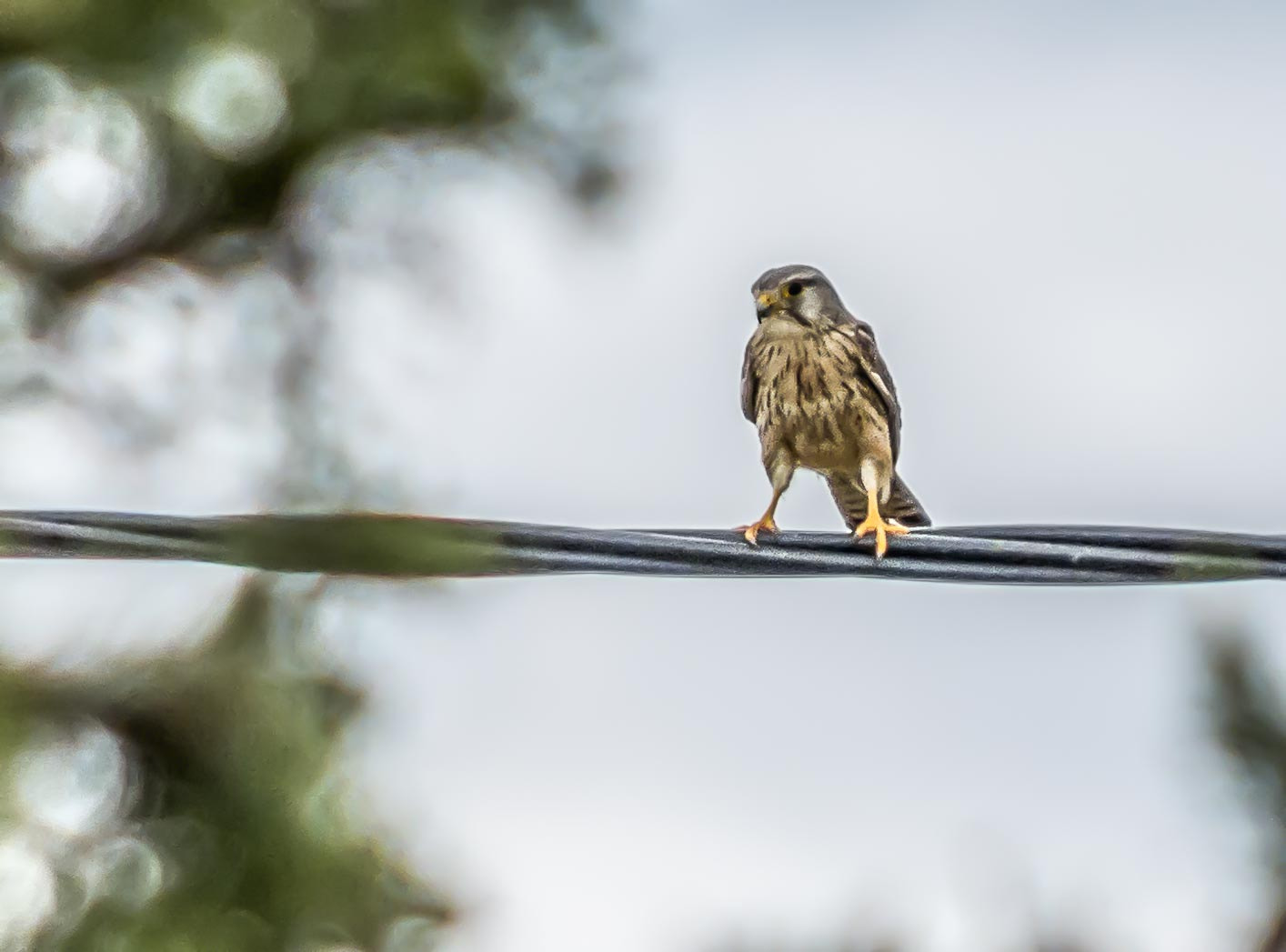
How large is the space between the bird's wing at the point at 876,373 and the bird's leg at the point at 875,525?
0.47ft

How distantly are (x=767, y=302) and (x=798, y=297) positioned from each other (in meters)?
0.10

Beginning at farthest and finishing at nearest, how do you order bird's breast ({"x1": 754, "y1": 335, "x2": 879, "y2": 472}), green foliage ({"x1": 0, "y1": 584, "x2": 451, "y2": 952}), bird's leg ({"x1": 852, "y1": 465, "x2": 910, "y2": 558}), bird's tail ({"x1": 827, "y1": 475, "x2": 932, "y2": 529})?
bird's tail ({"x1": 827, "y1": 475, "x2": 932, "y2": 529})
bird's breast ({"x1": 754, "y1": 335, "x2": 879, "y2": 472})
green foliage ({"x1": 0, "y1": 584, "x2": 451, "y2": 952})
bird's leg ({"x1": 852, "y1": 465, "x2": 910, "y2": 558})


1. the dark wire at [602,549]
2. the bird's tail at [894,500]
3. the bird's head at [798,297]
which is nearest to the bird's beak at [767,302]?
the bird's head at [798,297]

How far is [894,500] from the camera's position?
5773mm

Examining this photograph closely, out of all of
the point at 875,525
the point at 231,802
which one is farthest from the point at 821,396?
the point at 231,802

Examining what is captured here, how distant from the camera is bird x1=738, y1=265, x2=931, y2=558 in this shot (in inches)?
219

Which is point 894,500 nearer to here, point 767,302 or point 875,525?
point 767,302

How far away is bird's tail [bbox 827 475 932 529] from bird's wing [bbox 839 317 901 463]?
0.12 metres

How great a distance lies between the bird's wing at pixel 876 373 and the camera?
221 inches

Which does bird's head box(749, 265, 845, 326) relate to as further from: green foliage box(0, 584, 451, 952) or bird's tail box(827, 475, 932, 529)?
green foliage box(0, 584, 451, 952)

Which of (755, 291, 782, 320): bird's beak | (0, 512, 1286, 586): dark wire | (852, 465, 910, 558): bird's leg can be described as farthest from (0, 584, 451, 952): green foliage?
(755, 291, 782, 320): bird's beak

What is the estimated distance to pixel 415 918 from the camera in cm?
434

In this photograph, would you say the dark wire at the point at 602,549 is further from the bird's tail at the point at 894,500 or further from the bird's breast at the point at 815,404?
the bird's tail at the point at 894,500

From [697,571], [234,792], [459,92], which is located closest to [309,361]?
[459,92]
